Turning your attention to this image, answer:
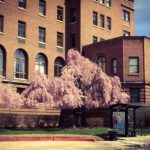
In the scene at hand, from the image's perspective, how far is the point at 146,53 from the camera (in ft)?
174

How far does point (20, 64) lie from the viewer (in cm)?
5256

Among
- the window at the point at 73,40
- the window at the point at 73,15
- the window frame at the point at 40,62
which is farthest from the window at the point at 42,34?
the window at the point at 73,15

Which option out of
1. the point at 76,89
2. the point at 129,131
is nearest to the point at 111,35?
the point at 76,89

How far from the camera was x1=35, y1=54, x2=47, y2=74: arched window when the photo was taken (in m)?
54.9

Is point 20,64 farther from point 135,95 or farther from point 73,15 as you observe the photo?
point 135,95

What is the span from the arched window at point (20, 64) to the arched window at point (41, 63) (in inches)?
87.0

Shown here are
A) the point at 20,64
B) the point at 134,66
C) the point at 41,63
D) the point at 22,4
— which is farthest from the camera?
the point at 41,63

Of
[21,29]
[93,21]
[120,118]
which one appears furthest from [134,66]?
[120,118]

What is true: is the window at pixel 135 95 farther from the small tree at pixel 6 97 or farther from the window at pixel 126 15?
the small tree at pixel 6 97

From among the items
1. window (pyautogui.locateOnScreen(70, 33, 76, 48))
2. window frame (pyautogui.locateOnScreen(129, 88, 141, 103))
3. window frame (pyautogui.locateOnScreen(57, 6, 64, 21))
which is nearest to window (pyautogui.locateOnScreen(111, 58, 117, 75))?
window frame (pyautogui.locateOnScreen(129, 88, 141, 103))

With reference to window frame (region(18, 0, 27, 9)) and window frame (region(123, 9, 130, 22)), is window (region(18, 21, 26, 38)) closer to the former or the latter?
window frame (region(18, 0, 27, 9))

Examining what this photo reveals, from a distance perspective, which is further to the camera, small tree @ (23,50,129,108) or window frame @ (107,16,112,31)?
window frame @ (107,16,112,31)

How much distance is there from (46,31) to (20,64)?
6.52 metres

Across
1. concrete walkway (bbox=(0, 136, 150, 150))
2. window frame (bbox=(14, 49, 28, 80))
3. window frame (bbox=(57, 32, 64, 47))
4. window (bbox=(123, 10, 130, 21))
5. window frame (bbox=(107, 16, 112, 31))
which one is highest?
window (bbox=(123, 10, 130, 21))
